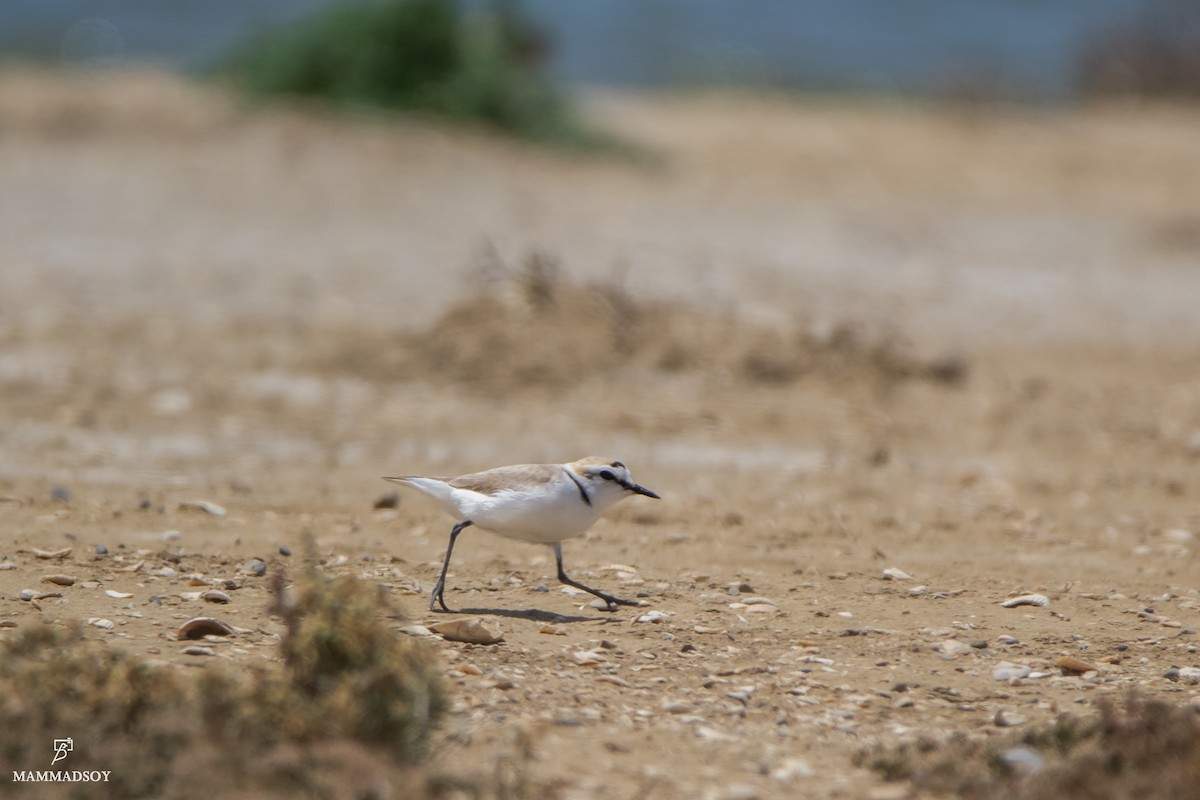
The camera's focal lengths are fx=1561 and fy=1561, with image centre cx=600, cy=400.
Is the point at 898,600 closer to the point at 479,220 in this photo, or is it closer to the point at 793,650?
the point at 793,650

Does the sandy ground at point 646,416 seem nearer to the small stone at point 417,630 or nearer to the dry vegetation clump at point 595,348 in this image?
the dry vegetation clump at point 595,348

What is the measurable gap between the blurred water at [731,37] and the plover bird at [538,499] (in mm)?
19091

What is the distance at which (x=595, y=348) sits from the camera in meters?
10.2

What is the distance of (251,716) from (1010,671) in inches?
101

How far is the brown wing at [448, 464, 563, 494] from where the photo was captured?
5.70 meters

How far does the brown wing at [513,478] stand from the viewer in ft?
18.7

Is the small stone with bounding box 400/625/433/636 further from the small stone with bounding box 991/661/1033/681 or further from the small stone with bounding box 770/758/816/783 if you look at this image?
the small stone with bounding box 991/661/1033/681

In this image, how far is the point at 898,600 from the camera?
19.9 ft

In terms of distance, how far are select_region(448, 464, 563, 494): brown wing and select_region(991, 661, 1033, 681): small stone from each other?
169 centimetres

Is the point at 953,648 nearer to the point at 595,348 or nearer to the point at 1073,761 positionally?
the point at 1073,761

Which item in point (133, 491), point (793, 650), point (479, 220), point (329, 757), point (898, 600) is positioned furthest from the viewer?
point (479, 220)

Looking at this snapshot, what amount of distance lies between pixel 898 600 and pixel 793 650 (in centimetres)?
82

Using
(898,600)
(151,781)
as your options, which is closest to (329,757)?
(151,781)

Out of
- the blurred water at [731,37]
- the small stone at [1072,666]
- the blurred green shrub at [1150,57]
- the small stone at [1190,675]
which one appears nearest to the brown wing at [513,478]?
the small stone at [1072,666]
